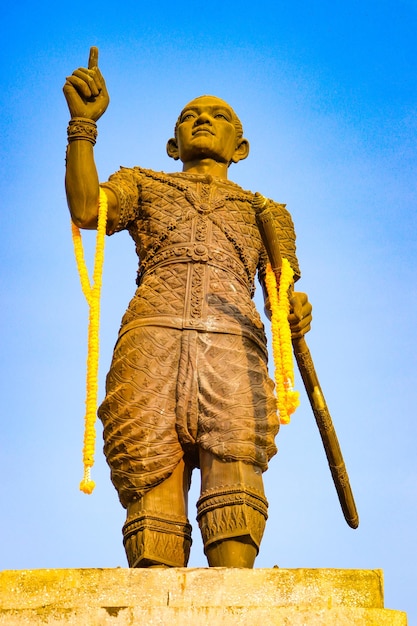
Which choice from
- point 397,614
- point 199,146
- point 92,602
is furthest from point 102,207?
point 397,614

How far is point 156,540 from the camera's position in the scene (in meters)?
7.07

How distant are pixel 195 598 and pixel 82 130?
11.2 feet

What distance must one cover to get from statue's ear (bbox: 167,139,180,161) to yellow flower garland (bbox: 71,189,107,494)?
51.3 inches

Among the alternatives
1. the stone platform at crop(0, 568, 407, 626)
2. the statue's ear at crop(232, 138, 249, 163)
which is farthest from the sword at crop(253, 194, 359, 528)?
the stone platform at crop(0, 568, 407, 626)

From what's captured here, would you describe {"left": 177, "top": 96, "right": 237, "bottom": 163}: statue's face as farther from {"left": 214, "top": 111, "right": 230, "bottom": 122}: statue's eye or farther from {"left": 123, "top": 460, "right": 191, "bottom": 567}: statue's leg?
{"left": 123, "top": 460, "right": 191, "bottom": 567}: statue's leg

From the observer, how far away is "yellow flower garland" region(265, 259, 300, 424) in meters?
7.61

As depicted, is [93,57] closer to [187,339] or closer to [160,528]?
[187,339]

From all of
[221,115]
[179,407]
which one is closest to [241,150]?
[221,115]

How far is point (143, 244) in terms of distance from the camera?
8336 mm

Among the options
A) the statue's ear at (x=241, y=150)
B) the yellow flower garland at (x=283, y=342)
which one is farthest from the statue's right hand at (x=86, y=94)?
the yellow flower garland at (x=283, y=342)

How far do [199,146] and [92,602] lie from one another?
3.92m

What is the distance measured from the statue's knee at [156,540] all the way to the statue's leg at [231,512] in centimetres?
19

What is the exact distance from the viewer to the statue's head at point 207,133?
28.8 ft

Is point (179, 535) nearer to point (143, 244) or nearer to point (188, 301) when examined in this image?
point (188, 301)
